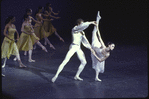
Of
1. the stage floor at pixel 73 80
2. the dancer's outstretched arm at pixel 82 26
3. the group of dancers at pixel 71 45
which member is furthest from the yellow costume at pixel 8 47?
the dancer's outstretched arm at pixel 82 26

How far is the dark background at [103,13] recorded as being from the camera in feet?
47.3

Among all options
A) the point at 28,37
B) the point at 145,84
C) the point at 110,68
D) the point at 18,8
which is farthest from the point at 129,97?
the point at 18,8

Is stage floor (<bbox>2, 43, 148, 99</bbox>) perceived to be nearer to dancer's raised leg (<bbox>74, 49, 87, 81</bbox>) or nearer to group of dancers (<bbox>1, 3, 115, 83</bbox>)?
dancer's raised leg (<bbox>74, 49, 87, 81</bbox>)

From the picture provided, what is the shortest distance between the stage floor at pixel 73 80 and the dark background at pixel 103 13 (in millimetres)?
5466

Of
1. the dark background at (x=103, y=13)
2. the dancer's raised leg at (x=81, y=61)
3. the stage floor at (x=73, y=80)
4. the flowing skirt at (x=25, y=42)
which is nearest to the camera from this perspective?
the stage floor at (x=73, y=80)

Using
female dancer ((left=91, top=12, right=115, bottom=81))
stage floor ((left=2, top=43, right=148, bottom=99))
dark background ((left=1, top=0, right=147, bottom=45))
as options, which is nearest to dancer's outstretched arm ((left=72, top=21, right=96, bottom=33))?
female dancer ((left=91, top=12, right=115, bottom=81))

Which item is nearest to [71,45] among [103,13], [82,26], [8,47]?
[82,26]

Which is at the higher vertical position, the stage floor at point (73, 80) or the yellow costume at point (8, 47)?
the yellow costume at point (8, 47)

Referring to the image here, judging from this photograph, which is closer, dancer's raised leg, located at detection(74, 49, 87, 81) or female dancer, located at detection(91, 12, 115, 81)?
female dancer, located at detection(91, 12, 115, 81)

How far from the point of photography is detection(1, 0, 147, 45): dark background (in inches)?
567

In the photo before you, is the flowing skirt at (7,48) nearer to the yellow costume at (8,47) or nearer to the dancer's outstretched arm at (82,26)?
the yellow costume at (8,47)

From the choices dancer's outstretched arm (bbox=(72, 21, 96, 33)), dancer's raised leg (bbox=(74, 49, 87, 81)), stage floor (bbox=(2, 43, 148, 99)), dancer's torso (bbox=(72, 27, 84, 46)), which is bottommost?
stage floor (bbox=(2, 43, 148, 99))

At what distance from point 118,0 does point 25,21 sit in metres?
8.34

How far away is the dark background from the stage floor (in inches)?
215
